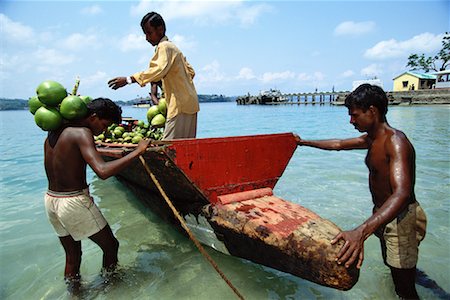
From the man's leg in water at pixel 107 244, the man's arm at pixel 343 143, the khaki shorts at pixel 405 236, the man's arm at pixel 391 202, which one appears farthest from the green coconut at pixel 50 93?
the khaki shorts at pixel 405 236

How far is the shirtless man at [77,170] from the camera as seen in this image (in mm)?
2350

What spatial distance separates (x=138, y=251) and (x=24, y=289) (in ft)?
3.75

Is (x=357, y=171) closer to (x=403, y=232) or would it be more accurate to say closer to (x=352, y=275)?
(x=403, y=232)

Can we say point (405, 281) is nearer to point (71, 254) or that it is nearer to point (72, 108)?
point (71, 254)

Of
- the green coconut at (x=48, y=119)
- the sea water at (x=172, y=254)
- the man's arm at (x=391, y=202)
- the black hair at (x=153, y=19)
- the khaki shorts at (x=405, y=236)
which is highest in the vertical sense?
the black hair at (x=153, y=19)

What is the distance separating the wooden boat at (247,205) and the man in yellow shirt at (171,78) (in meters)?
0.67

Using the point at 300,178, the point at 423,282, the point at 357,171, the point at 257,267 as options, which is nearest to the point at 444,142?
the point at 357,171

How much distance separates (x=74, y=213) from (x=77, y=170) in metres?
0.35

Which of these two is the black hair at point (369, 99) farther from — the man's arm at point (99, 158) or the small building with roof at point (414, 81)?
the small building with roof at point (414, 81)

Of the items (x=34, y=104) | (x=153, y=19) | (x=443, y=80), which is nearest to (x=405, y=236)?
(x=153, y=19)

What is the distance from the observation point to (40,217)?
16.7 ft

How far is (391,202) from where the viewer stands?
6.19 feet

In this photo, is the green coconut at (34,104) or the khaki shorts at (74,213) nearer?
the khaki shorts at (74,213)

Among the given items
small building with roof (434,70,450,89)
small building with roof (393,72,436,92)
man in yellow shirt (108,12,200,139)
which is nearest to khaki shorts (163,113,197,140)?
man in yellow shirt (108,12,200,139)
